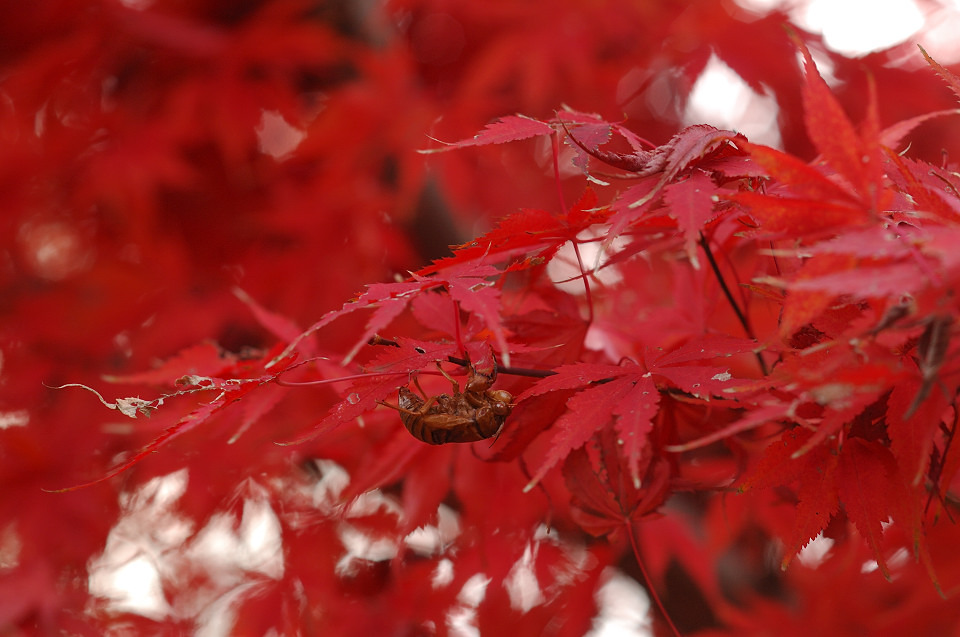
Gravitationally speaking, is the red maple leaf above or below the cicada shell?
above

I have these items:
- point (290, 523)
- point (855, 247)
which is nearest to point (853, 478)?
point (855, 247)

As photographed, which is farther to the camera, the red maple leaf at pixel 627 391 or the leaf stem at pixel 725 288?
the leaf stem at pixel 725 288

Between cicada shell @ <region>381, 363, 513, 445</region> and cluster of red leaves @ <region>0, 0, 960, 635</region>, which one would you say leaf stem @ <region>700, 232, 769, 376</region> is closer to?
cluster of red leaves @ <region>0, 0, 960, 635</region>

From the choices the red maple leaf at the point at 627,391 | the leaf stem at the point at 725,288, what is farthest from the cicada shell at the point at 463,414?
the leaf stem at the point at 725,288

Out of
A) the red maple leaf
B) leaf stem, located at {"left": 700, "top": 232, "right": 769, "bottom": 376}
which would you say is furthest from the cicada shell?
leaf stem, located at {"left": 700, "top": 232, "right": 769, "bottom": 376}

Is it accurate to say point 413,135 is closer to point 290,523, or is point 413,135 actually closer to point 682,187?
point 290,523

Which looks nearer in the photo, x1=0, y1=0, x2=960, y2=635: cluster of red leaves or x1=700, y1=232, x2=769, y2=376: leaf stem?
x1=0, y1=0, x2=960, y2=635: cluster of red leaves

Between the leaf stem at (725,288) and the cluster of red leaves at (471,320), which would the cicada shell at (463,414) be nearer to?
the cluster of red leaves at (471,320)

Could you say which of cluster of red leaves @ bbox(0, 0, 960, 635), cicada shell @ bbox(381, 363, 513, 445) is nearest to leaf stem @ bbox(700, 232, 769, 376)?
cluster of red leaves @ bbox(0, 0, 960, 635)
